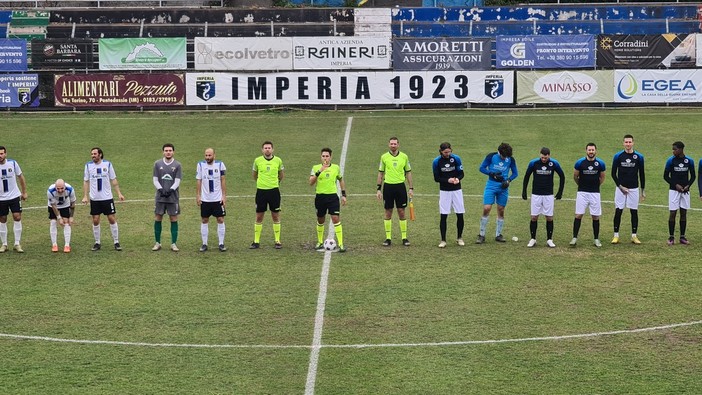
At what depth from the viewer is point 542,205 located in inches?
918

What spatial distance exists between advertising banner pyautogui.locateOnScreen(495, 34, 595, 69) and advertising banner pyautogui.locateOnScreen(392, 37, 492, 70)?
870 millimetres

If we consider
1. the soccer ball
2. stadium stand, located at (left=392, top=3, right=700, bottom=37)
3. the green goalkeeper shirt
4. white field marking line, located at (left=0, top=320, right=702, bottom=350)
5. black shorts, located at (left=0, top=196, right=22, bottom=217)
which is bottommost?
white field marking line, located at (left=0, top=320, right=702, bottom=350)

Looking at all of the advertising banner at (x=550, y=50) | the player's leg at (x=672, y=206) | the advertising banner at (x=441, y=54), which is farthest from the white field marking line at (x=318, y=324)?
the advertising banner at (x=550, y=50)

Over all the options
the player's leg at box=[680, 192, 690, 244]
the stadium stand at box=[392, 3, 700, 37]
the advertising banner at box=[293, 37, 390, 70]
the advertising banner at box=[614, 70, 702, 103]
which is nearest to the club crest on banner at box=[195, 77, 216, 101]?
the advertising banner at box=[293, 37, 390, 70]

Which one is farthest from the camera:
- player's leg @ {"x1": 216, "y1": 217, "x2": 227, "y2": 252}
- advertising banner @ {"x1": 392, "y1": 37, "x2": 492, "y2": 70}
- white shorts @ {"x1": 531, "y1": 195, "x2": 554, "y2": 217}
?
advertising banner @ {"x1": 392, "y1": 37, "x2": 492, "y2": 70}

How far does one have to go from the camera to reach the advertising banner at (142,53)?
46.1 metres

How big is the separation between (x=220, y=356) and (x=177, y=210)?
303 inches

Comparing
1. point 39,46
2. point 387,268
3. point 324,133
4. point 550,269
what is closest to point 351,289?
point 387,268

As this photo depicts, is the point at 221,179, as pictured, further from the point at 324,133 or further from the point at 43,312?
the point at 324,133

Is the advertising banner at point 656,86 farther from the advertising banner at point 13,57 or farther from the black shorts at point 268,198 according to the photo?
the black shorts at point 268,198

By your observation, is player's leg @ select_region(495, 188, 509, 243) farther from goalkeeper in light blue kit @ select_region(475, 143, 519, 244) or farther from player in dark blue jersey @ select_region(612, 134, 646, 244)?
player in dark blue jersey @ select_region(612, 134, 646, 244)

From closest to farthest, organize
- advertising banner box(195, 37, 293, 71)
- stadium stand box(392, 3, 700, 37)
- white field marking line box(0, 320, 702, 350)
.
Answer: white field marking line box(0, 320, 702, 350), advertising banner box(195, 37, 293, 71), stadium stand box(392, 3, 700, 37)

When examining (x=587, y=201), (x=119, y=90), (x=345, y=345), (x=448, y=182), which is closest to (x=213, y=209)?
(x=448, y=182)

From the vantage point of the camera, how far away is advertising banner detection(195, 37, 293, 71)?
1797 inches
